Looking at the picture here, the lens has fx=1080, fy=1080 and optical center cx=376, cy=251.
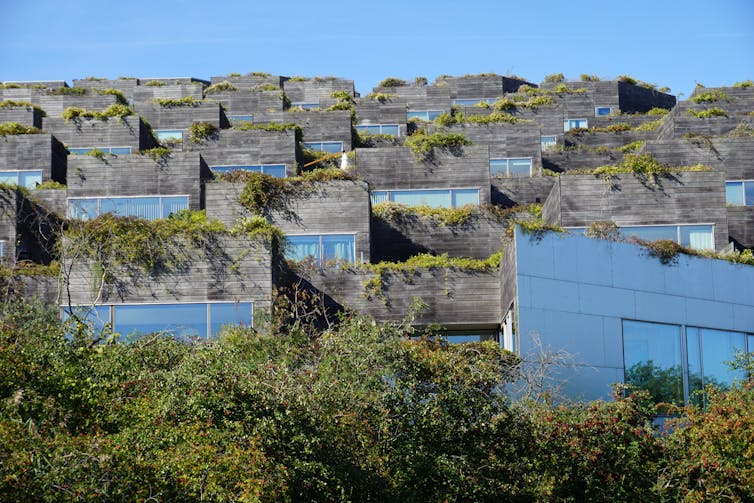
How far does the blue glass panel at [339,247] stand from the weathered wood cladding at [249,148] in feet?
25.3

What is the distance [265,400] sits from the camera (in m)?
14.4

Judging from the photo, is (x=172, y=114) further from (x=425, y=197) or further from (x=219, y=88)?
(x=425, y=197)

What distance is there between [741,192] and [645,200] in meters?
6.58

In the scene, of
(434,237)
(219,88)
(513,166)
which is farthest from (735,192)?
(219,88)

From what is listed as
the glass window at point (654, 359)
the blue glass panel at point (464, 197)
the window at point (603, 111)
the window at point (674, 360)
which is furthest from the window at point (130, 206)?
the window at point (603, 111)

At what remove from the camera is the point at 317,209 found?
26.5 metres

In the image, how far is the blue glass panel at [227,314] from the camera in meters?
21.8

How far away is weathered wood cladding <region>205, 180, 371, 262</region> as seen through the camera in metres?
26.3

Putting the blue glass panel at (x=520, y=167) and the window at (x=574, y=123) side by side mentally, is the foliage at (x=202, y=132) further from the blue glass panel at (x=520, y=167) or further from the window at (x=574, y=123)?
the window at (x=574, y=123)

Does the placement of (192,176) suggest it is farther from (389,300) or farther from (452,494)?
(452,494)

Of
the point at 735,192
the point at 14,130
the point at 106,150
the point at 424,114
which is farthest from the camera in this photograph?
the point at 424,114

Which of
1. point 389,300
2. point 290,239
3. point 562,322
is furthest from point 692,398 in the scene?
point 290,239

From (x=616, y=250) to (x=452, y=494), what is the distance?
7940 mm

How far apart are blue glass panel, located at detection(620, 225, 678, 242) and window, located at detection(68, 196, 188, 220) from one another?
39.2 feet
